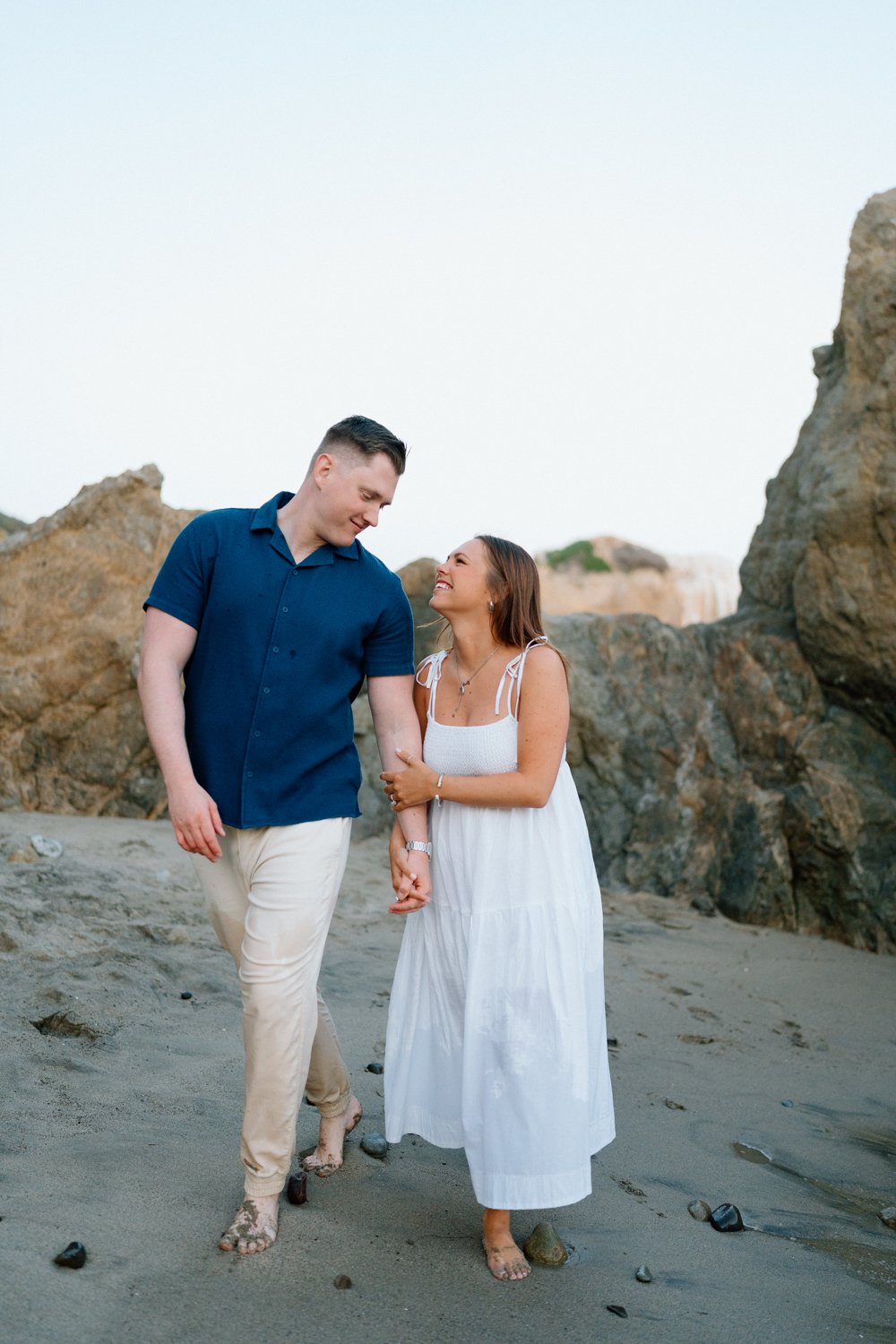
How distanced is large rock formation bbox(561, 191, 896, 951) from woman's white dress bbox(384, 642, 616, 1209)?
4.34m

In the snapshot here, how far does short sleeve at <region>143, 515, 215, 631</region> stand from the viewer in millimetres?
3107

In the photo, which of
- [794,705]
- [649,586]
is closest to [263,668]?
[794,705]

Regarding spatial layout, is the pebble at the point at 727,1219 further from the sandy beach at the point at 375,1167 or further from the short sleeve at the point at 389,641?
the short sleeve at the point at 389,641

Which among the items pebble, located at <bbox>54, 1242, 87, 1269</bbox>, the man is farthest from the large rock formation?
pebble, located at <bbox>54, 1242, 87, 1269</bbox>

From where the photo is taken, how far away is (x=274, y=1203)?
9.64 feet

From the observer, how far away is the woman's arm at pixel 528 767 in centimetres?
302

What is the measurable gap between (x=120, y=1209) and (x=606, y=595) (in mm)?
32983

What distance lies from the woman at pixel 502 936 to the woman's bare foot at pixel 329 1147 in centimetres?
37

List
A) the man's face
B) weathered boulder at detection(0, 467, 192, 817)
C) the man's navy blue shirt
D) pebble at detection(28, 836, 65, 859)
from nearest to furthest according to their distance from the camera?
the man's navy blue shirt
the man's face
pebble at detection(28, 836, 65, 859)
weathered boulder at detection(0, 467, 192, 817)

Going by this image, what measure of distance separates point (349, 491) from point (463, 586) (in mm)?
410

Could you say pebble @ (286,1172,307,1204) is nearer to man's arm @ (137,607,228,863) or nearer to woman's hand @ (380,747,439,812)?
man's arm @ (137,607,228,863)

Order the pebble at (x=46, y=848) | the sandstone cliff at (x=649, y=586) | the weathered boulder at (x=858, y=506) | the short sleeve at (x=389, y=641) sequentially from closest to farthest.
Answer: the short sleeve at (x=389, y=641), the pebble at (x=46, y=848), the weathered boulder at (x=858, y=506), the sandstone cliff at (x=649, y=586)

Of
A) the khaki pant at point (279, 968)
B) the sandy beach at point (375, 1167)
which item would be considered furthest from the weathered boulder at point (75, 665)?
the khaki pant at point (279, 968)

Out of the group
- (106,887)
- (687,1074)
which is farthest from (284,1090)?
(106,887)
